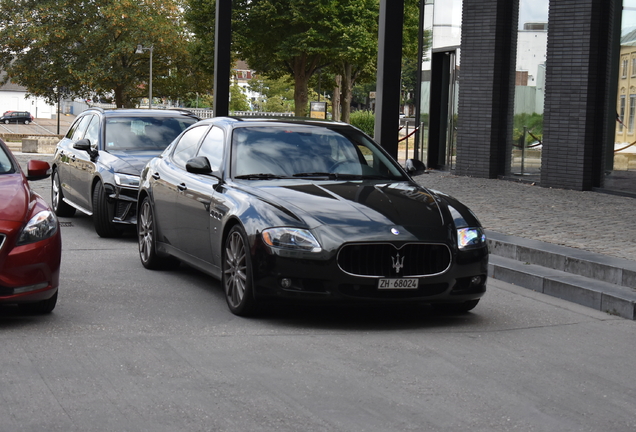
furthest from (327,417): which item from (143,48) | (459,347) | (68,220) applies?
(143,48)

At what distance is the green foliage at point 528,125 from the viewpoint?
64.0 feet

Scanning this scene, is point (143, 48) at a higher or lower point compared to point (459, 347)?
higher

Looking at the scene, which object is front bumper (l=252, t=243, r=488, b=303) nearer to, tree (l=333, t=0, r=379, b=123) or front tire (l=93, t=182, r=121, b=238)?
front tire (l=93, t=182, r=121, b=238)

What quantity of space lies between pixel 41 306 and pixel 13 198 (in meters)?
0.81

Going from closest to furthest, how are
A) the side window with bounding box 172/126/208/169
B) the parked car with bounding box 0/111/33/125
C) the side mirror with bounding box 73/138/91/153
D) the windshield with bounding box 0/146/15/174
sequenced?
the windshield with bounding box 0/146/15/174
the side window with bounding box 172/126/208/169
the side mirror with bounding box 73/138/91/153
the parked car with bounding box 0/111/33/125

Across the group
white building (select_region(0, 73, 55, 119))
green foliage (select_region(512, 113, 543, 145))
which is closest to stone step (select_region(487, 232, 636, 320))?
green foliage (select_region(512, 113, 543, 145))

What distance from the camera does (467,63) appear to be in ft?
69.7

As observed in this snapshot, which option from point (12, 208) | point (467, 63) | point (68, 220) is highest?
point (467, 63)

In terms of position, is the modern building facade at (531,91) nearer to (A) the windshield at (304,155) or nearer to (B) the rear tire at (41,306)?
(A) the windshield at (304,155)

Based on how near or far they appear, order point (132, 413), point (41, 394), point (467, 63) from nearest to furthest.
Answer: point (132, 413) → point (41, 394) → point (467, 63)

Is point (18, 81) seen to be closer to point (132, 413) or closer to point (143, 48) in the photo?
point (143, 48)

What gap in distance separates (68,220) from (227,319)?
25.7 feet

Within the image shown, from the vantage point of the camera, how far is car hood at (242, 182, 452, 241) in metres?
6.98

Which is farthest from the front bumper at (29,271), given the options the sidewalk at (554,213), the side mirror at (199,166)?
the sidewalk at (554,213)
